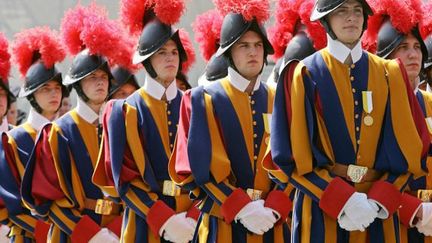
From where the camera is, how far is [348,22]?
6035mm

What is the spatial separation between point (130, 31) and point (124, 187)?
3.95ft

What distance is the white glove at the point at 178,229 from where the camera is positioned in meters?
6.94

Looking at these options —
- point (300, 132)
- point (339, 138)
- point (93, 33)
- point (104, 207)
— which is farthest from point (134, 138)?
point (339, 138)

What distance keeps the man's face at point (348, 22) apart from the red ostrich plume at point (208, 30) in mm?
1694

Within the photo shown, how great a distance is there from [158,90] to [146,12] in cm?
62

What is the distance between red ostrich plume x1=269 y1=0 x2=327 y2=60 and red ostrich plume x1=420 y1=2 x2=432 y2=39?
0.69m

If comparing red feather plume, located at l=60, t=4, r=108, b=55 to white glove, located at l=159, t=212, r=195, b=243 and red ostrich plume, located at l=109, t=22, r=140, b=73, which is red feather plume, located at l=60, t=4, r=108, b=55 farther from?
white glove, located at l=159, t=212, r=195, b=243

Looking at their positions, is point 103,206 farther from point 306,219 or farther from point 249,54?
point 306,219

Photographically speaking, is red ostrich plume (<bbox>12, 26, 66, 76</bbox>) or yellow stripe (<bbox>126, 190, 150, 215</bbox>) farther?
red ostrich plume (<bbox>12, 26, 66, 76</bbox>)

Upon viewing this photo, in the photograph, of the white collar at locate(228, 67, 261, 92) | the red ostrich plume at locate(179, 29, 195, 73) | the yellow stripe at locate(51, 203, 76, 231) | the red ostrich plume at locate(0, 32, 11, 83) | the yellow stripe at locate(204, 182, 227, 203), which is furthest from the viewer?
the red ostrich plume at locate(0, 32, 11, 83)

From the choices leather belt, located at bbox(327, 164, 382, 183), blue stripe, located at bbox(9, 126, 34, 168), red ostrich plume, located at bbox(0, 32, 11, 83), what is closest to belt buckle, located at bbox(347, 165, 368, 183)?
leather belt, located at bbox(327, 164, 382, 183)

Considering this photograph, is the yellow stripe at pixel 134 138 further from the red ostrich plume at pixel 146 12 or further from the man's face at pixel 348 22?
the man's face at pixel 348 22

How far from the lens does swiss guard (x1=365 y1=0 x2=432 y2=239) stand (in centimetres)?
679

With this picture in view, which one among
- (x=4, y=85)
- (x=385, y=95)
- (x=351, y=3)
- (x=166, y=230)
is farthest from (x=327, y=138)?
(x=4, y=85)
